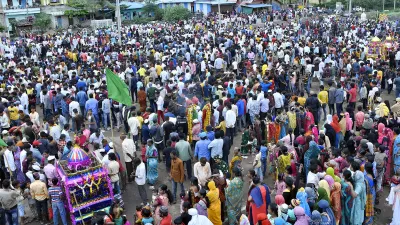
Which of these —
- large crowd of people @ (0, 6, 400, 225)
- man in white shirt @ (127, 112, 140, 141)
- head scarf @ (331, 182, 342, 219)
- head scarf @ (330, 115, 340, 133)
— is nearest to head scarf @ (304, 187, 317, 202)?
large crowd of people @ (0, 6, 400, 225)

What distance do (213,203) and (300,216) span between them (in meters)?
1.53

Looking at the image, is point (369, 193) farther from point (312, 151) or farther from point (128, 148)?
point (128, 148)

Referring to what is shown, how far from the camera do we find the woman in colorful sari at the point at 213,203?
728cm

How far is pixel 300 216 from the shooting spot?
6480 mm

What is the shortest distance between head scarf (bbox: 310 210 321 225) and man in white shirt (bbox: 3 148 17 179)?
256 inches

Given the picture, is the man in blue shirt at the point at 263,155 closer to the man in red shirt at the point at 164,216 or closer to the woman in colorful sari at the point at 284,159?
the woman in colorful sari at the point at 284,159

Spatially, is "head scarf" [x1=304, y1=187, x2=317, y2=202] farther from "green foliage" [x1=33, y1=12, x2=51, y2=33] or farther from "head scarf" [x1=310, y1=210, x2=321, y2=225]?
"green foliage" [x1=33, y1=12, x2=51, y2=33]

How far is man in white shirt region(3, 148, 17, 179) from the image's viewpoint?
9438 millimetres

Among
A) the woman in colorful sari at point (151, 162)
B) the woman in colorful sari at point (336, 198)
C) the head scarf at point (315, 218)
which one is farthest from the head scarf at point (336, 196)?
the woman in colorful sari at point (151, 162)

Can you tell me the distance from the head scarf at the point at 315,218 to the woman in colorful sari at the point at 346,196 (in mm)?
1142

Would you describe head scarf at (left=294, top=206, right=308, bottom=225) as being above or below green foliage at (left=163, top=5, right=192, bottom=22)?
below

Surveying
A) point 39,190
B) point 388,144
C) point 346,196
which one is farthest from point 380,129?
point 39,190

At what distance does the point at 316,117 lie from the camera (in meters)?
12.6

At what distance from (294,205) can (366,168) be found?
1.92 meters
